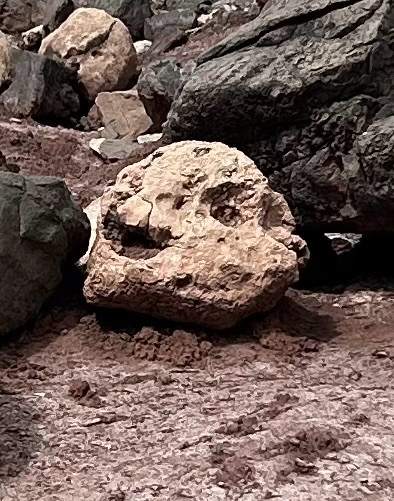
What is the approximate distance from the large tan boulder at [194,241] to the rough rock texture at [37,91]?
12.9 ft

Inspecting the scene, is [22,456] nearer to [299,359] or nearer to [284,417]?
[284,417]

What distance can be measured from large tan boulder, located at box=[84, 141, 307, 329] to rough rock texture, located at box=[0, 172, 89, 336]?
0.22 metres

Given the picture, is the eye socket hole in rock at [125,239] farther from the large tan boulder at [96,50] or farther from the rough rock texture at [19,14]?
the rough rock texture at [19,14]

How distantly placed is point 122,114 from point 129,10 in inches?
154

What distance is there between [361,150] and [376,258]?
36.5 inches

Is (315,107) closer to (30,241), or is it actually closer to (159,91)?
(30,241)

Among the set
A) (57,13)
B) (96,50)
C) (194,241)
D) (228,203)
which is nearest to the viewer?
(194,241)

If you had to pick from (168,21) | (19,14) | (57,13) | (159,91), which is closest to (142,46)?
(168,21)

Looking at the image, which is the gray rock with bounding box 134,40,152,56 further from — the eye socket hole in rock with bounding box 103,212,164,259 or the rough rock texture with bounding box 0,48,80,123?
the eye socket hole in rock with bounding box 103,212,164,259

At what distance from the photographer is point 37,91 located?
7.80 metres

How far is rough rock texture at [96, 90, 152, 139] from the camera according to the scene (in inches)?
304

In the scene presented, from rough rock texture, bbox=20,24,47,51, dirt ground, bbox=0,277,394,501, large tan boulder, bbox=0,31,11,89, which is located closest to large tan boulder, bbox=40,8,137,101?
large tan boulder, bbox=0,31,11,89

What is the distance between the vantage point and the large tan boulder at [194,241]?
368 centimetres

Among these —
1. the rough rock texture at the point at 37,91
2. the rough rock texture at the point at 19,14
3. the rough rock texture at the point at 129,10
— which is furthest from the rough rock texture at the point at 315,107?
the rough rock texture at the point at 19,14
